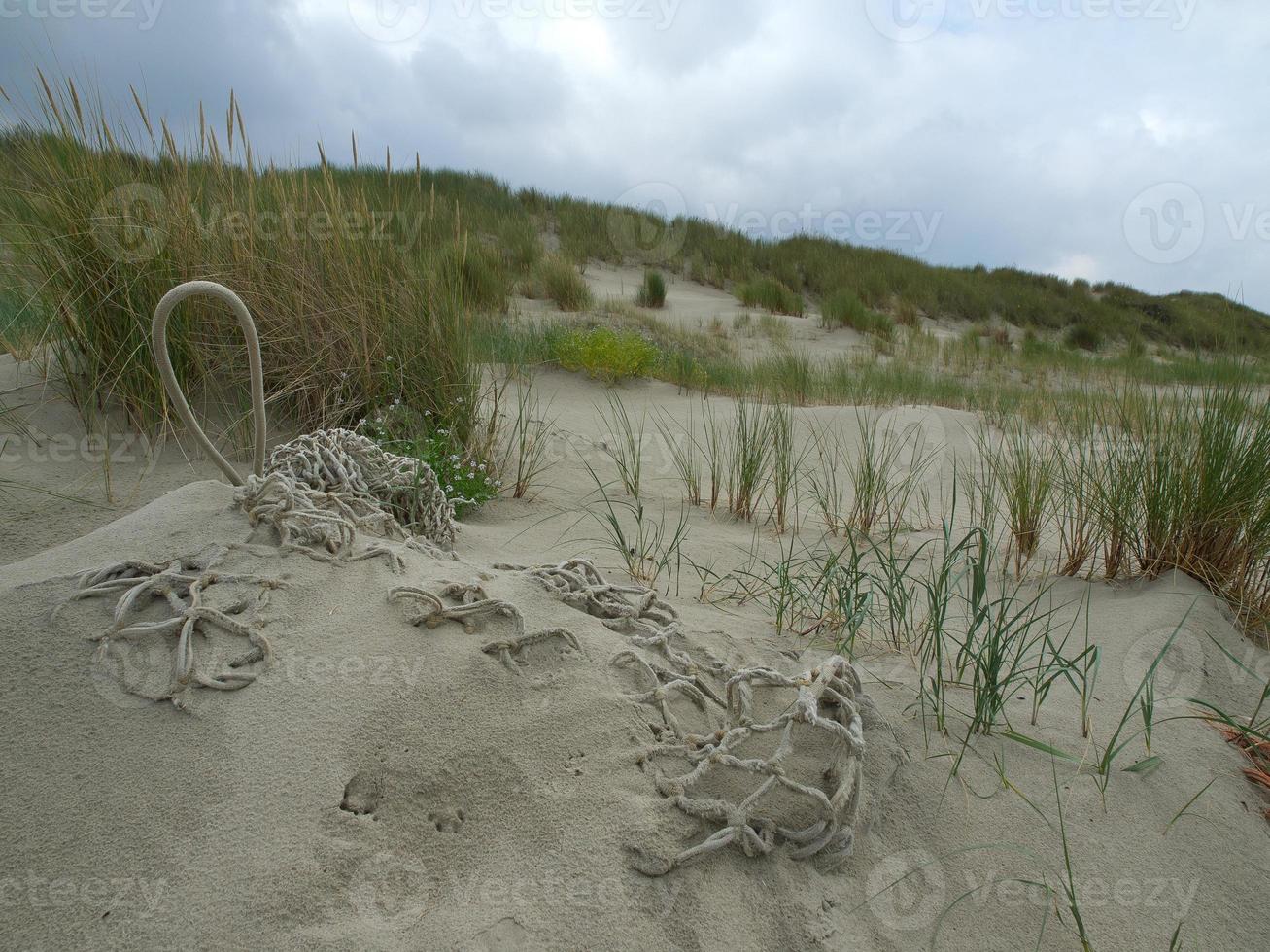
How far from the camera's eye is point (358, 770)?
1.42 meters

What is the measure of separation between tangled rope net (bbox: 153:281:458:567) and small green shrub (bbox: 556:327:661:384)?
3893 mm

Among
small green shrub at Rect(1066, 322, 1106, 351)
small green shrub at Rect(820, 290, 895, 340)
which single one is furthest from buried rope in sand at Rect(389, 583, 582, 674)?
small green shrub at Rect(1066, 322, 1106, 351)

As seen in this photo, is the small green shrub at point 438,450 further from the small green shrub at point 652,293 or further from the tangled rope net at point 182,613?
the small green shrub at point 652,293

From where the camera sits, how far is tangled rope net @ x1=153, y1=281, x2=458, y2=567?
180 cm

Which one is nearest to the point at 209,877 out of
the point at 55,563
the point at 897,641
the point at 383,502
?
the point at 55,563

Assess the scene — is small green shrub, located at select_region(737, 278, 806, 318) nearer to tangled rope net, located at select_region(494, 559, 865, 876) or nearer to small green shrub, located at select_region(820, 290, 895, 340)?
small green shrub, located at select_region(820, 290, 895, 340)

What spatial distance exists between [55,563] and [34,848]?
0.83 meters

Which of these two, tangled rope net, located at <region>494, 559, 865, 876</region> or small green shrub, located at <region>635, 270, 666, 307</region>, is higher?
small green shrub, located at <region>635, 270, 666, 307</region>

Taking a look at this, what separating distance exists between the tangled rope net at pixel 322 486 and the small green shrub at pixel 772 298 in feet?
39.4

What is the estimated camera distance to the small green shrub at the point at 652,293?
42.0ft

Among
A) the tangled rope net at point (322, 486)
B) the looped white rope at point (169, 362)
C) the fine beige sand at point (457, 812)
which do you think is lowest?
the fine beige sand at point (457, 812)

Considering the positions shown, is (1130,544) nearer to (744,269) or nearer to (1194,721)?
(1194,721)

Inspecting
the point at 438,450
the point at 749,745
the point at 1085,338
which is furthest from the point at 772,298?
the point at 749,745

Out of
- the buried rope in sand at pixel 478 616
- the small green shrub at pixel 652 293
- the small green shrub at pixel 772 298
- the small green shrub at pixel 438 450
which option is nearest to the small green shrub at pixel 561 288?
the small green shrub at pixel 652 293
